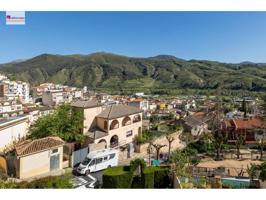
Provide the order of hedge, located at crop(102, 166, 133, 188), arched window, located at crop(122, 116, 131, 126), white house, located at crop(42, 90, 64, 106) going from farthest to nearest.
Result: white house, located at crop(42, 90, 64, 106)
arched window, located at crop(122, 116, 131, 126)
hedge, located at crop(102, 166, 133, 188)

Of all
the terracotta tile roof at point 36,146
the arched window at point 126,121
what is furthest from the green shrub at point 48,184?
the arched window at point 126,121

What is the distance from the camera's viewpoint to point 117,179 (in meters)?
5.01

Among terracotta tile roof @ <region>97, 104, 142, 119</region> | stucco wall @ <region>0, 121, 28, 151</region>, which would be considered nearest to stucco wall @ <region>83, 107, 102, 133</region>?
terracotta tile roof @ <region>97, 104, 142, 119</region>

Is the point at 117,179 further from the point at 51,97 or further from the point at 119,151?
the point at 51,97

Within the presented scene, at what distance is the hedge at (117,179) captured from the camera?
197 inches

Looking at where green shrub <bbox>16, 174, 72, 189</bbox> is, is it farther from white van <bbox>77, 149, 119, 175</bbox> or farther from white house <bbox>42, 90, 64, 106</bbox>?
white house <bbox>42, 90, 64, 106</bbox>

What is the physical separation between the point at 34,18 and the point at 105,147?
3.06m

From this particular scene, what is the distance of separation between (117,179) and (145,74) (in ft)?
146

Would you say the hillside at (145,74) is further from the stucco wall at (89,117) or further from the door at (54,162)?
the door at (54,162)

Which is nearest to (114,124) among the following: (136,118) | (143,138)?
(143,138)

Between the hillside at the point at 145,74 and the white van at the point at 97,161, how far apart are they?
3068 cm

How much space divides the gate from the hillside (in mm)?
30560

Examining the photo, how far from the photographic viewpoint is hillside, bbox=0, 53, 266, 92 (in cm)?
3822
